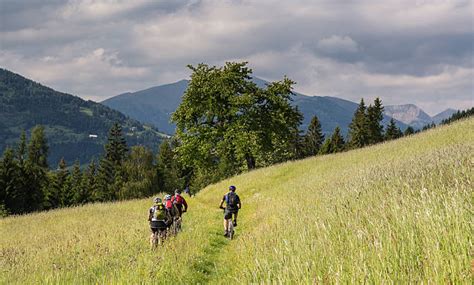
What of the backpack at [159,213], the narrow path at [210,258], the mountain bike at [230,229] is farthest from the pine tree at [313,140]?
the backpack at [159,213]

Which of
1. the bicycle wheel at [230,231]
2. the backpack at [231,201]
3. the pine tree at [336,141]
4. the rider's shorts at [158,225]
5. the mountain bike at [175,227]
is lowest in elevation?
the bicycle wheel at [230,231]

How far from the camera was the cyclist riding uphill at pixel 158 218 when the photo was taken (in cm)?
1347

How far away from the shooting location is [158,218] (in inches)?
533

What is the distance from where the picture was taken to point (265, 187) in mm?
27422

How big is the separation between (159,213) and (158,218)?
0.72 ft

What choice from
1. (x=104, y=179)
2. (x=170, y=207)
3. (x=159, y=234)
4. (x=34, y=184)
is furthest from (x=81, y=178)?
(x=159, y=234)

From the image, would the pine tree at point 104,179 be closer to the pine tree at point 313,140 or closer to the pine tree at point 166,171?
the pine tree at point 166,171

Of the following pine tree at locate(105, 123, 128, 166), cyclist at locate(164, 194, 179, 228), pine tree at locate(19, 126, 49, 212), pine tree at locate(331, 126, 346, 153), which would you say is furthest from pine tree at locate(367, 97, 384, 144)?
cyclist at locate(164, 194, 179, 228)

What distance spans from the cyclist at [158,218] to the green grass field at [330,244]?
0.69 metres

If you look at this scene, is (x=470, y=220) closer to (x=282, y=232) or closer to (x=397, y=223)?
(x=397, y=223)

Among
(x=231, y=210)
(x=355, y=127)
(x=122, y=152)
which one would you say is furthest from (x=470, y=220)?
(x=122, y=152)

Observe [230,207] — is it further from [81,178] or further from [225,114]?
[81,178]

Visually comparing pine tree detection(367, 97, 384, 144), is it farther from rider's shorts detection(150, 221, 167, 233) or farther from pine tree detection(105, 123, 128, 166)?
rider's shorts detection(150, 221, 167, 233)

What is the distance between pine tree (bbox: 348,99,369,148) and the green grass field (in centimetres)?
6235
